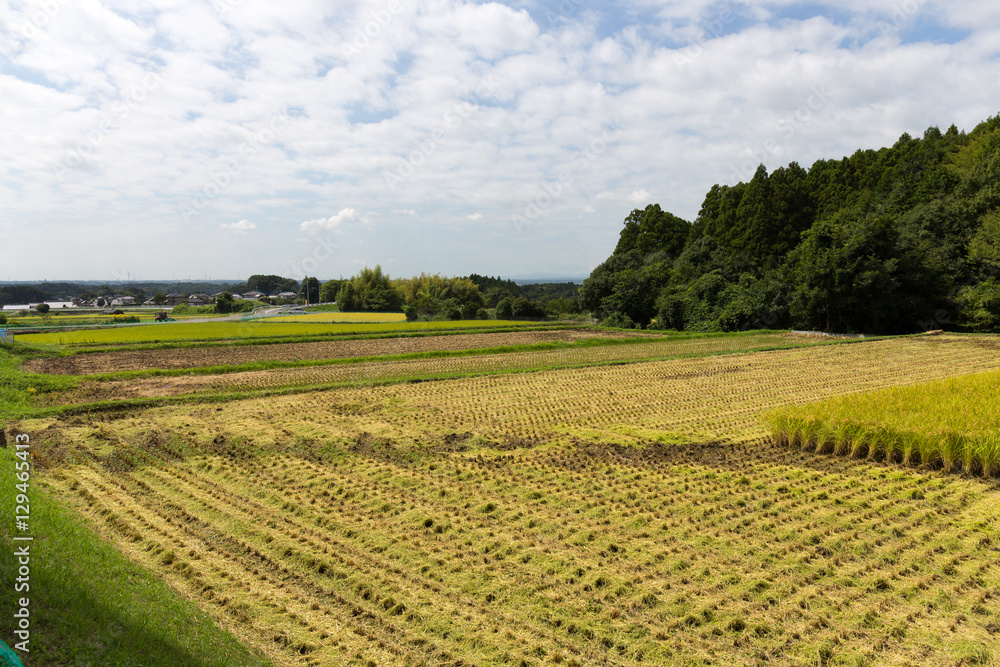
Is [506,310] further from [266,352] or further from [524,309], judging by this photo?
[266,352]

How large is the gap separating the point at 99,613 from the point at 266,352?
20.6 m

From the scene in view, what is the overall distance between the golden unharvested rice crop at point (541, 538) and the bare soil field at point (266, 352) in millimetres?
9110

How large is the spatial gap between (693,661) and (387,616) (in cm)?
251

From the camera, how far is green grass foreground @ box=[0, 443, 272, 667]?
336 cm

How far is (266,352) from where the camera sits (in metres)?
23.0

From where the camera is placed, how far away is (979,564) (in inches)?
212

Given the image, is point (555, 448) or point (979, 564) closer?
point (979, 564)

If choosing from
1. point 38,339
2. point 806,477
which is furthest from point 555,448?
point 38,339

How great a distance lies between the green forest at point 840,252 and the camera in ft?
88.8

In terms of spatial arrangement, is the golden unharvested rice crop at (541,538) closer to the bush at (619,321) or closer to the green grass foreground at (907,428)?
the green grass foreground at (907,428)

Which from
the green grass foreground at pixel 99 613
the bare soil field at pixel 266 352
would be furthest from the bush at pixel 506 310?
the green grass foreground at pixel 99 613

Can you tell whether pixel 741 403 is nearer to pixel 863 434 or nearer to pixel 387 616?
pixel 863 434

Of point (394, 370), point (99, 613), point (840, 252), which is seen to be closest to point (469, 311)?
point (840, 252)

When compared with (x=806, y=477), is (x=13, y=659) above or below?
above
